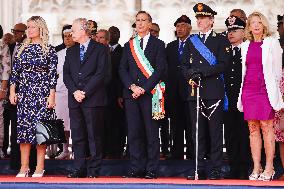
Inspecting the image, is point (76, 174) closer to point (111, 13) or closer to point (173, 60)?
point (173, 60)

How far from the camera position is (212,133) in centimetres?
953

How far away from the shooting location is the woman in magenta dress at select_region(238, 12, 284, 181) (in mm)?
9328

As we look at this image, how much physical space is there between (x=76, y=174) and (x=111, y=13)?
220 inches

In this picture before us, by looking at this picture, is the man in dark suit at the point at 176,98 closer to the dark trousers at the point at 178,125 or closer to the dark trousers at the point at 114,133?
the dark trousers at the point at 178,125

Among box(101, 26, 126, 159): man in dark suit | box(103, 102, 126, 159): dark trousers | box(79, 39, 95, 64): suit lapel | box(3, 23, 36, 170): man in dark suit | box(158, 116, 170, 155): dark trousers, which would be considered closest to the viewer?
box(79, 39, 95, 64): suit lapel

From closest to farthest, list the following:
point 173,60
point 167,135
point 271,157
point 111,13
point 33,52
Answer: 1. point 271,157
2. point 33,52
3. point 173,60
4. point 167,135
5. point 111,13

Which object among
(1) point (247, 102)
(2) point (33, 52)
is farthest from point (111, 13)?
(1) point (247, 102)

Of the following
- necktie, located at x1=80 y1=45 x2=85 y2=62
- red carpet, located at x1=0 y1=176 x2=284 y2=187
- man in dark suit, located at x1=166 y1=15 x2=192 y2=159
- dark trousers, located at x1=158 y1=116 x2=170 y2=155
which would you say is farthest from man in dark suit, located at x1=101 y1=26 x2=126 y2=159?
red carpet, located at x1=0 y1=176 x2=284 y2=187

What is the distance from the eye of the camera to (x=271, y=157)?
9383 millimetres

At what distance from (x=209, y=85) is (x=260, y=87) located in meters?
0.57

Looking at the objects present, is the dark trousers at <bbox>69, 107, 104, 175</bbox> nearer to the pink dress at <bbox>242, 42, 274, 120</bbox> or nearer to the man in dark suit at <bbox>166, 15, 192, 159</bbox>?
the man in dark suit at <bbox>166, 15, 192, 159</bbox>

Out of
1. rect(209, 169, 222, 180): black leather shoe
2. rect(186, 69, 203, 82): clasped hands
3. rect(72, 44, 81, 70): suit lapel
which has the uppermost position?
rect(72, 44, 81, 70): suit lapel

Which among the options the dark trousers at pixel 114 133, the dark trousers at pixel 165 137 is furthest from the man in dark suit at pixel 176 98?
the dark trousers at pixel 114 133

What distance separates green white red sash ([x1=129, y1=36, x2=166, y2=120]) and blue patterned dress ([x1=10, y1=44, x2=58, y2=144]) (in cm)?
101
